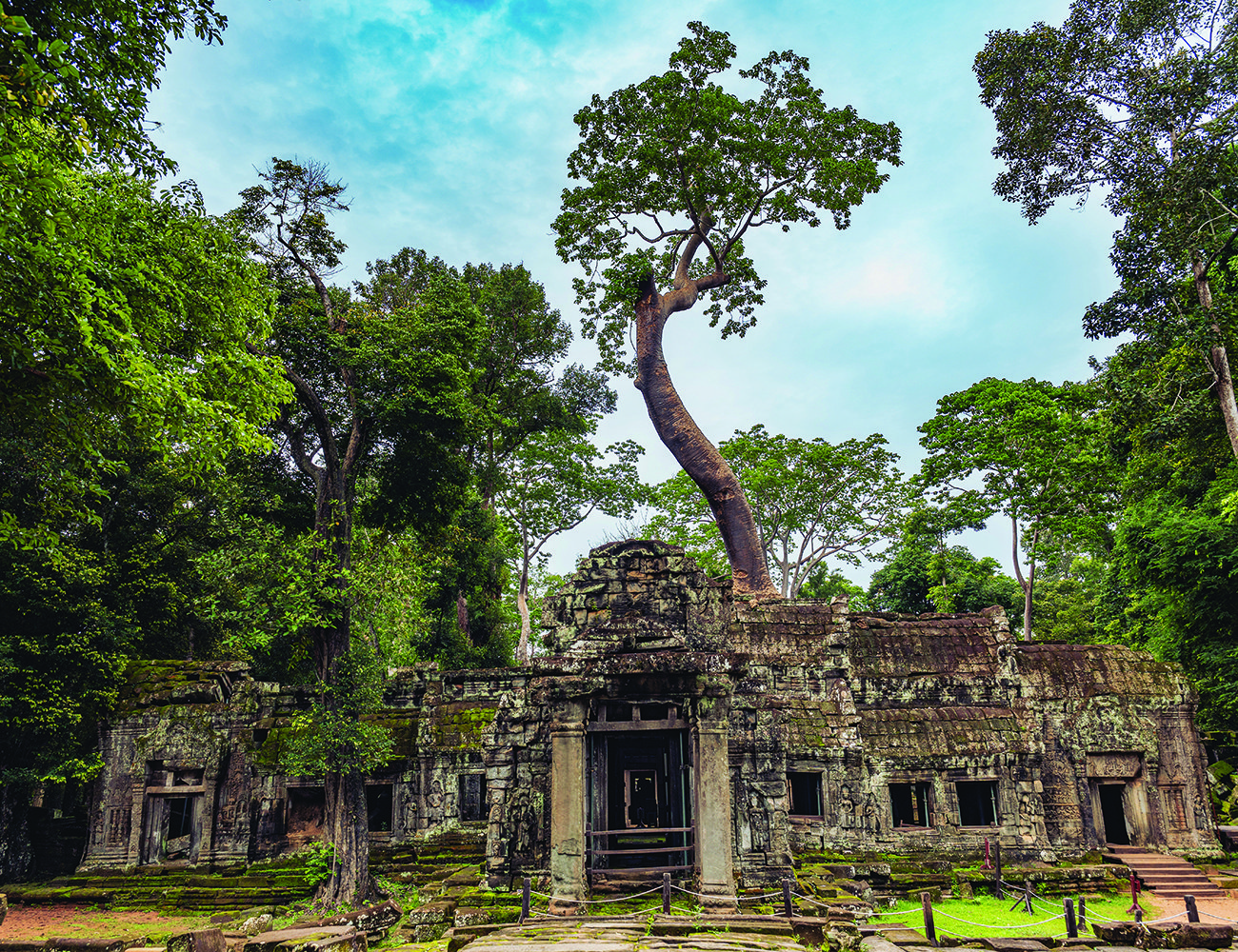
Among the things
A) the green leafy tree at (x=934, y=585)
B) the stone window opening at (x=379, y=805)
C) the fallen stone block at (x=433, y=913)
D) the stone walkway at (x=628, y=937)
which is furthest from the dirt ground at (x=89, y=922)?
the green leafy tree at (x=934, y=585)

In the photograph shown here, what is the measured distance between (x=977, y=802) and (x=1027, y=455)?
1181 centimetres

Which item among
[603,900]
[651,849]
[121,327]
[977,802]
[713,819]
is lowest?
[603,900]

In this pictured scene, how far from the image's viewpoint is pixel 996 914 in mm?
12930

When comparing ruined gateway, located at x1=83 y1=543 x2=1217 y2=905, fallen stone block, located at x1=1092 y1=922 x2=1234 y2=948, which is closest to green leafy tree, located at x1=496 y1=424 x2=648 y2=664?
ruined gateway, located at x1=83 y1=543 x2=1217 y2=905

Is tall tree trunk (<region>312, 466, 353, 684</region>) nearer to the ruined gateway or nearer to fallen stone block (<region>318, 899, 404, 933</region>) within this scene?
the ruined gateway

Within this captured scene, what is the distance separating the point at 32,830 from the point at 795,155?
2739cm

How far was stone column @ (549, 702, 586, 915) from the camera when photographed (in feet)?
34.8

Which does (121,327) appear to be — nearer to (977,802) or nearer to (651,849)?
(651,849)

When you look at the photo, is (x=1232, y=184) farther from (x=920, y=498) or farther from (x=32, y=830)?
(x=32, y=830)

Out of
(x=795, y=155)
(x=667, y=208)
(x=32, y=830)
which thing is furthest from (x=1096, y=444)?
(x=32, y=830)

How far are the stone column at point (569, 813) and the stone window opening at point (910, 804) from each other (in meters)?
8.40

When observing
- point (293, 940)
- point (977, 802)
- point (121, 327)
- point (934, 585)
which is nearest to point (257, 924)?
point (293, 940)

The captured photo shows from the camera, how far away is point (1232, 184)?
16.9 metres

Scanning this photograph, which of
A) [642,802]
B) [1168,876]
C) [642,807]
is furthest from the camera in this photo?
[642,802]
